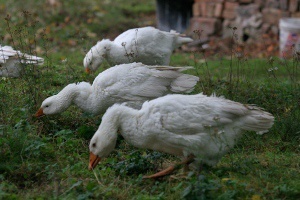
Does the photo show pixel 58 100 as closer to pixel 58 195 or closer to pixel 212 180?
pixel 58 195

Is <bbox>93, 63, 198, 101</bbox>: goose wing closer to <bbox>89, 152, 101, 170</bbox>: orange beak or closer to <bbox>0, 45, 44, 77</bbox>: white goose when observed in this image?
<bbox>89, 152, 101, 170</bbox>: orange beak

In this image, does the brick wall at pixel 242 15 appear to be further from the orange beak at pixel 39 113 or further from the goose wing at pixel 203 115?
the goose wing at pixel 203 115

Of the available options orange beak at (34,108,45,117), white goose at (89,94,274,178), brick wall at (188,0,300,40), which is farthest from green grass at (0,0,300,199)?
brick wall at (188,0,300,40)

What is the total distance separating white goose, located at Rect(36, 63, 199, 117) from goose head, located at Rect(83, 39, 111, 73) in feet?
3.60

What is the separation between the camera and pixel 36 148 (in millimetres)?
5477

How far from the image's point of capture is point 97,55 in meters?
A: 7.56

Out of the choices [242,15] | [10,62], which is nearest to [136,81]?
[10,62]

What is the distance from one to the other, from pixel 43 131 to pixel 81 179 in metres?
1.24

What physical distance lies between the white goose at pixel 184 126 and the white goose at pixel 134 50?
7.38ft

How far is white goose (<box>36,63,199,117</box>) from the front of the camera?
6277 millimetres

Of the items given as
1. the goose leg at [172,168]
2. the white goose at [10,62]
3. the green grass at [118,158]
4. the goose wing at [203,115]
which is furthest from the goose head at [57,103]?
the goose leg at [172,168]

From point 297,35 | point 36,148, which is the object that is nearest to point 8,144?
point 36,148

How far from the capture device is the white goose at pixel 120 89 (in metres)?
6.28

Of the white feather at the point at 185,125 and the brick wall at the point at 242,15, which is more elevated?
the white feather at the point at 185,125
